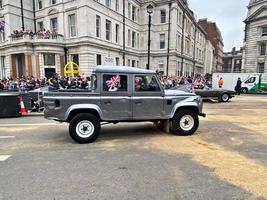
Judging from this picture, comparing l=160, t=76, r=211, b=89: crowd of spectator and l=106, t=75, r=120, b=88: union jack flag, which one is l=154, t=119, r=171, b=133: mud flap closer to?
l=106, t=75, r=120, b=88: union jack flag

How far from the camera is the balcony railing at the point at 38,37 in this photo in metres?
28.5

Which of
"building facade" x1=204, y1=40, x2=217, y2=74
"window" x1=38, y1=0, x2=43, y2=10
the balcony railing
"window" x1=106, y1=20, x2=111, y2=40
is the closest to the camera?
the balcony railing

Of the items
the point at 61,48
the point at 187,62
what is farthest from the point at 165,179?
the point at 187,62

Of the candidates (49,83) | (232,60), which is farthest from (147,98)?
(232,60)

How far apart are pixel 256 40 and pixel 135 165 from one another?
151 ft

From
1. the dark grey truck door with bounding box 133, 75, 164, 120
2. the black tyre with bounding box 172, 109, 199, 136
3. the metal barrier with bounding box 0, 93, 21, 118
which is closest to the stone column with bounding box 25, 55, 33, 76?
the metal barrier with bounding box 0, 93, 21, 118

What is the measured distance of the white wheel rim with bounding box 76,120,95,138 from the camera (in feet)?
21.9

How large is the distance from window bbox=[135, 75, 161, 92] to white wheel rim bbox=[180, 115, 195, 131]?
4.40ft

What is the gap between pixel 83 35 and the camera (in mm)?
29141

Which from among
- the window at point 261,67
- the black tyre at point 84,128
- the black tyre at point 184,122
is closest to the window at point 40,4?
the black tyre at point 84,128

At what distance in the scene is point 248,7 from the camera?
47812 mm

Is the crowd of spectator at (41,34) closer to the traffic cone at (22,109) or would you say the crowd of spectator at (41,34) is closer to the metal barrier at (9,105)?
the traffic cone at (22,109)

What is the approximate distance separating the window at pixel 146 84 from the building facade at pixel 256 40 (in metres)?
40.9

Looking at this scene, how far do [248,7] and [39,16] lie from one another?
3938 cm
